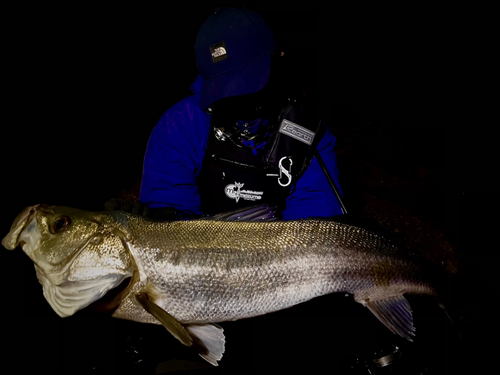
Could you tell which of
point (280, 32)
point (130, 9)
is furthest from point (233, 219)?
point (130, 9)

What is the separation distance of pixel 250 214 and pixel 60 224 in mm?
991

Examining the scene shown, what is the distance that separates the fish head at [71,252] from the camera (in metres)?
1.72

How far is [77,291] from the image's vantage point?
176 centimetres

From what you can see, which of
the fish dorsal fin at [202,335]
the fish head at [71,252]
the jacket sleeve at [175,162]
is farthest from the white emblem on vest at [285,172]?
the fish head at [71,252]

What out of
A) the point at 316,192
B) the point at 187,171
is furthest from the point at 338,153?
the point at 187,171

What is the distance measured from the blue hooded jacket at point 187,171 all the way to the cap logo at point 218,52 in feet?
1.30

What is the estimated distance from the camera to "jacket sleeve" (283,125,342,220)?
2.93 metres

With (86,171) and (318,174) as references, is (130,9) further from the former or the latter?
(318,174)

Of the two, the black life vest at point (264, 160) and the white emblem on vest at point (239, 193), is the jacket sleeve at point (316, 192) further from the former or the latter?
the white emblem on vest at point (239, 193)

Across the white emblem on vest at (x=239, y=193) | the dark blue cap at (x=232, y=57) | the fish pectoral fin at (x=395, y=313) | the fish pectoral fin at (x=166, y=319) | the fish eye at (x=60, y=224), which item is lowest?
the fish pectoral fin at (x=395, y=313)

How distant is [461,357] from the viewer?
3152 mm

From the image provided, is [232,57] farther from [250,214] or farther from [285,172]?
[250,214]

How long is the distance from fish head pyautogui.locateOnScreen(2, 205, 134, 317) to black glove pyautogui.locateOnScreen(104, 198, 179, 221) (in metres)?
0.31

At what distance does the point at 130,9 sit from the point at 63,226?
5248mm
